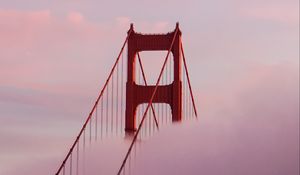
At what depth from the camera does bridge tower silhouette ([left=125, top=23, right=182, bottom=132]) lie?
93.0 ft

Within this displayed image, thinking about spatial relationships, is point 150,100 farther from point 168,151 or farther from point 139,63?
point 168,151

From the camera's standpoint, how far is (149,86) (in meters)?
29.3

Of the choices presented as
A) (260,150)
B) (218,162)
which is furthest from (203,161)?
(260,150)

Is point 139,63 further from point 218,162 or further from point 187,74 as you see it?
point 218,162

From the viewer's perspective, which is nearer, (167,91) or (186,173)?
(167,91)

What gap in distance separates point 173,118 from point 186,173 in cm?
458

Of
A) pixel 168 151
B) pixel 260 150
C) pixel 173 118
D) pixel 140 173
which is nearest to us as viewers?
pixel 173 118

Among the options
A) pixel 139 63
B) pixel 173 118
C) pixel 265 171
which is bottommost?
pixel 265 171

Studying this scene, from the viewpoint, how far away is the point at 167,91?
94.7ft

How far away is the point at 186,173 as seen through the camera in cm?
3269

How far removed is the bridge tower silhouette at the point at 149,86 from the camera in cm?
2834

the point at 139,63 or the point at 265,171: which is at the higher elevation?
the point at 139,63

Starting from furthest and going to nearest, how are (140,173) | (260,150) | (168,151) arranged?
(260,150)
(168,151)
(140,173)

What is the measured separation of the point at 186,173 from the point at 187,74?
3.91 meters
